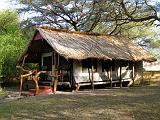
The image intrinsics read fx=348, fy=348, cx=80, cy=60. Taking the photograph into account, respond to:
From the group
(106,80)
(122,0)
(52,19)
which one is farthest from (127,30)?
(106,80)

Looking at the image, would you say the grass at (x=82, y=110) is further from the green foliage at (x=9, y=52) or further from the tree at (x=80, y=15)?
the tree at (x=80, y=15)

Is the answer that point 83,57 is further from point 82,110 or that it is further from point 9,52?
point 82,110

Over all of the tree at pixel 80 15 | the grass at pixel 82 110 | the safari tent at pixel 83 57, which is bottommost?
the grass at pixel 82 110

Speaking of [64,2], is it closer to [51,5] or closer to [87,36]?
[51,5]

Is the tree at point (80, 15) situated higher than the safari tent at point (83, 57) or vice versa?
the tree at point (80, 15)

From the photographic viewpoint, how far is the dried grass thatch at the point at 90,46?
21.4 meters

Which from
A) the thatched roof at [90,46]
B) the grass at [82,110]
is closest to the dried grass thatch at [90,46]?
the thatched roof at [90,46]

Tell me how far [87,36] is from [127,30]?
15543 millimetres

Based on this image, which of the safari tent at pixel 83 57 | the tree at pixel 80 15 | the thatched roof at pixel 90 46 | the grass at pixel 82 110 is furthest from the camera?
the tree at pixel 80 15

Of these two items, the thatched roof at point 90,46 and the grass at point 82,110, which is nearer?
the grass at point 82,110

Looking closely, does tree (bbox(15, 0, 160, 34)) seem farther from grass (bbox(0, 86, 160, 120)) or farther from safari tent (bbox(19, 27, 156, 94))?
grass (bbox(0, 86, 160, 120))

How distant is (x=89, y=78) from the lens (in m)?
23.0

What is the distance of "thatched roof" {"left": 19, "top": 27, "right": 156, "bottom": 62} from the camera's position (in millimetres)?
21341

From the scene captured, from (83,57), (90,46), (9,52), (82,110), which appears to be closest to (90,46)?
(90,46)
